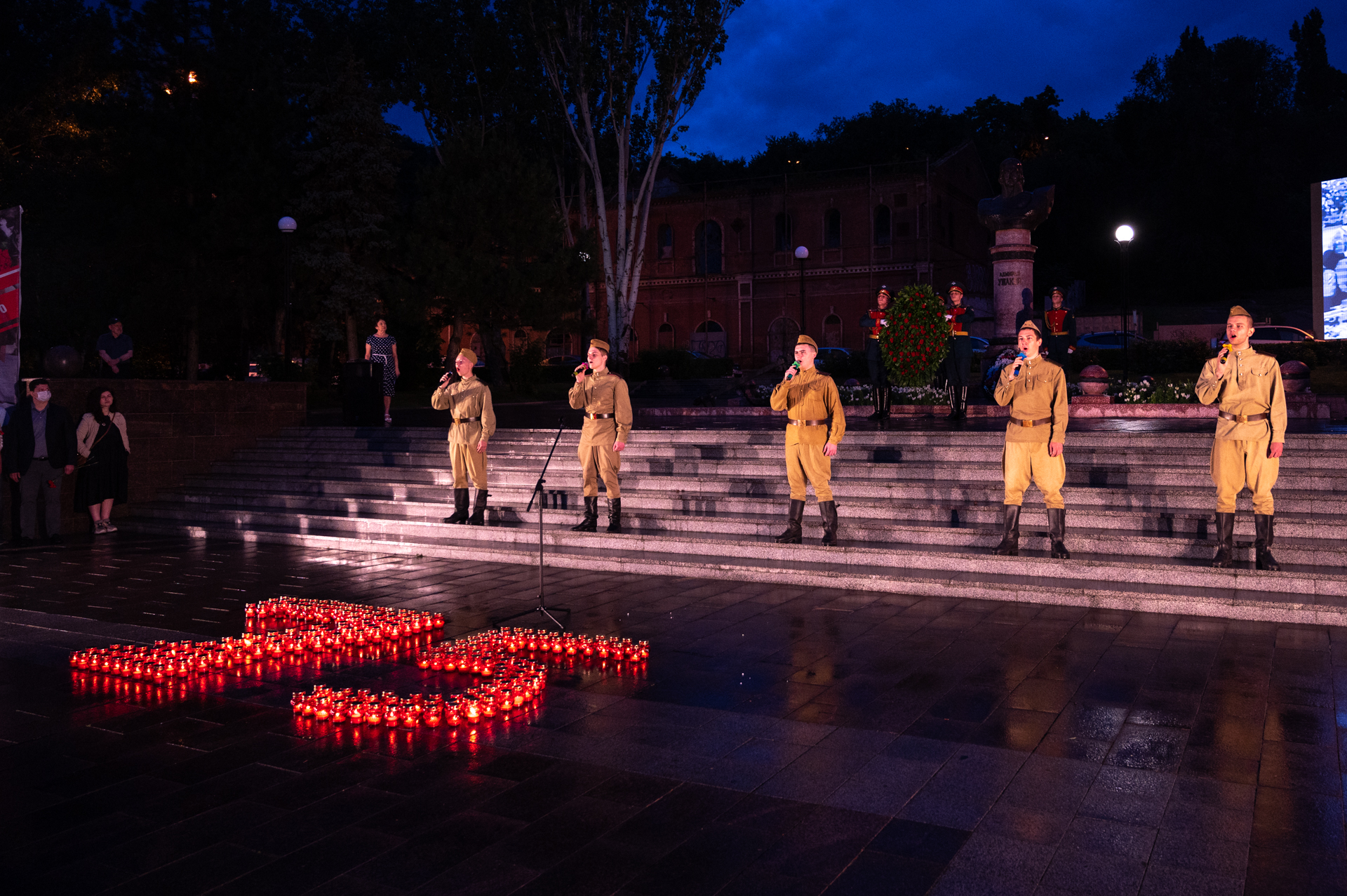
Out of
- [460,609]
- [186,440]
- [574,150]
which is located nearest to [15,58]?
[574,150]

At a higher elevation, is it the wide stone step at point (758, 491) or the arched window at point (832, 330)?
the arched window at point (832, 330)

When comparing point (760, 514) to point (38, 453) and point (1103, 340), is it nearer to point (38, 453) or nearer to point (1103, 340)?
point (38, 453)

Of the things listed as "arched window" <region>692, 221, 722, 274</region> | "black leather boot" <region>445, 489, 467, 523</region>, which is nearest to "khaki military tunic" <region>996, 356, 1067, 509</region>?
"black leather boot" <region>445, 489, 467, 523</region>

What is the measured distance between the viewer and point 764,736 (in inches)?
195

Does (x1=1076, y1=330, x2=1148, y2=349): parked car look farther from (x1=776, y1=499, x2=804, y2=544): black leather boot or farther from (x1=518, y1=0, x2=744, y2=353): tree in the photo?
(x1=776, y1=499, x2=804, y2=544): black leather boot

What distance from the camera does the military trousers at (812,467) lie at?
31.4 ft

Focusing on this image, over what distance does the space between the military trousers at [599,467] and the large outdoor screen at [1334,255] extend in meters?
10.2

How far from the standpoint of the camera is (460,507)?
38.9 feet

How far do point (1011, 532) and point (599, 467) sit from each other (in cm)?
431

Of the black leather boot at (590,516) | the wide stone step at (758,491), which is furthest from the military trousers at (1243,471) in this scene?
the black leather boot at (590,516)

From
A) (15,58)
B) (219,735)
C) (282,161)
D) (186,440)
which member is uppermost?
(15,58)

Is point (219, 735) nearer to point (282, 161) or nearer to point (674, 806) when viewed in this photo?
point (674, 806)

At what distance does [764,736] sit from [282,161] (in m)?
30.6

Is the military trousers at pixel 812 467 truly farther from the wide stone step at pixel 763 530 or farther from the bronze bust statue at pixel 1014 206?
the bronze bust statue at pixel 1014 206
